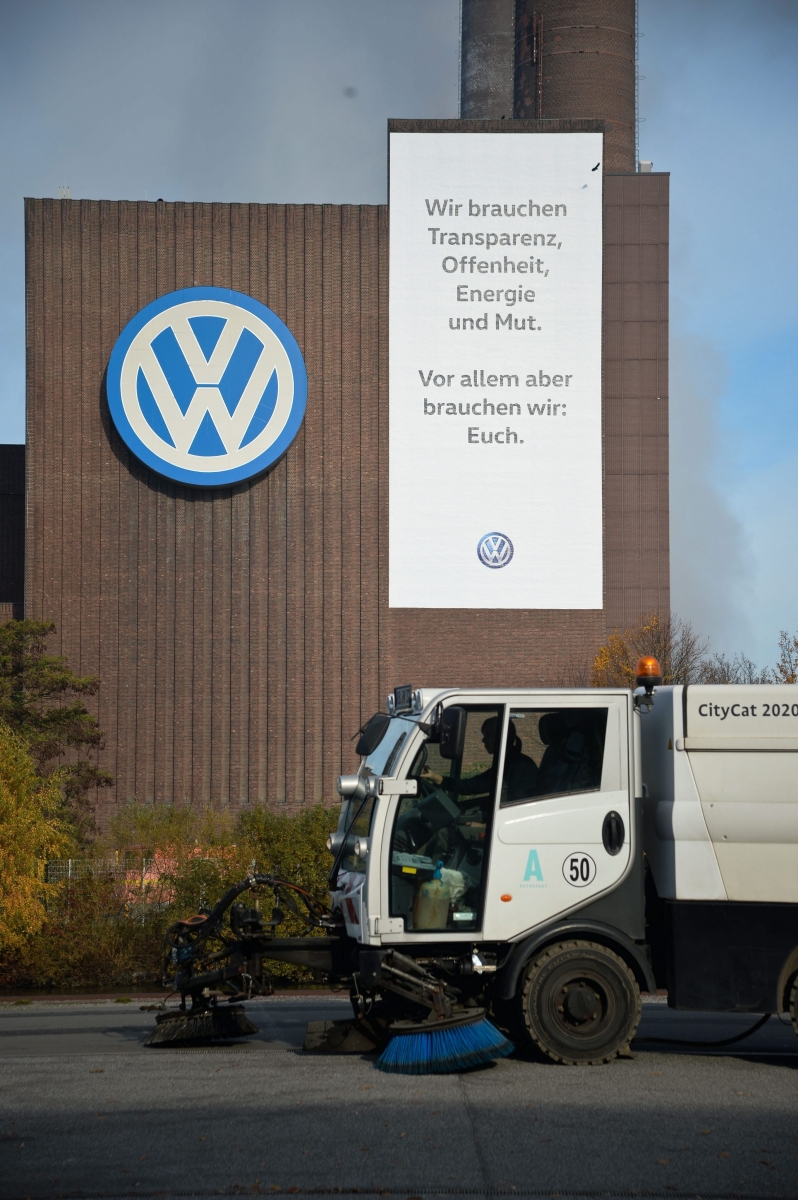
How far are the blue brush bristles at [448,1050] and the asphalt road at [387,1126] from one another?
0.34 ft

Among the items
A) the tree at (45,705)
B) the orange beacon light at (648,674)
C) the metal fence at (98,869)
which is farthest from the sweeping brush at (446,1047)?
the tree at (45,705)

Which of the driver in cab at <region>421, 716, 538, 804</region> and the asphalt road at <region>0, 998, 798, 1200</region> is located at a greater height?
the driver in cab at <region>421, 716, 538, 804</region>

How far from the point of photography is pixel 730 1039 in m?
10.5

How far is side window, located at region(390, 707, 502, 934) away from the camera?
929 cm

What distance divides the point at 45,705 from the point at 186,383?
12583mm

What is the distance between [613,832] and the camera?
9398 millimetres

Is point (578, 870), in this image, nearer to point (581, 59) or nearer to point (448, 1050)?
point (448, 1050)

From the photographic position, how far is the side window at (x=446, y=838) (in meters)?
9.29

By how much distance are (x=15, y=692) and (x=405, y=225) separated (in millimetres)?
21993

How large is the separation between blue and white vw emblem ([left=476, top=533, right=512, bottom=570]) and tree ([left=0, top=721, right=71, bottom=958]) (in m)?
26.8

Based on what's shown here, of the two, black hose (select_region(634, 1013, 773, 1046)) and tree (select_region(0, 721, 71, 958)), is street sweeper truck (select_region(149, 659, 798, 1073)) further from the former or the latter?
tree (select_region(0, 721, 71, 958))

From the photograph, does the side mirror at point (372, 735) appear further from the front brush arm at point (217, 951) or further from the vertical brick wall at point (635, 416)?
the vertical brick wall at point (635, 416)

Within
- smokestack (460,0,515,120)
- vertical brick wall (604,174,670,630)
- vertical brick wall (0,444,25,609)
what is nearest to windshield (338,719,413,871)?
vertical brick wall (604,174,670,630)

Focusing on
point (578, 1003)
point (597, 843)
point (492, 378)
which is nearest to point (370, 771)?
point (597, 843)
